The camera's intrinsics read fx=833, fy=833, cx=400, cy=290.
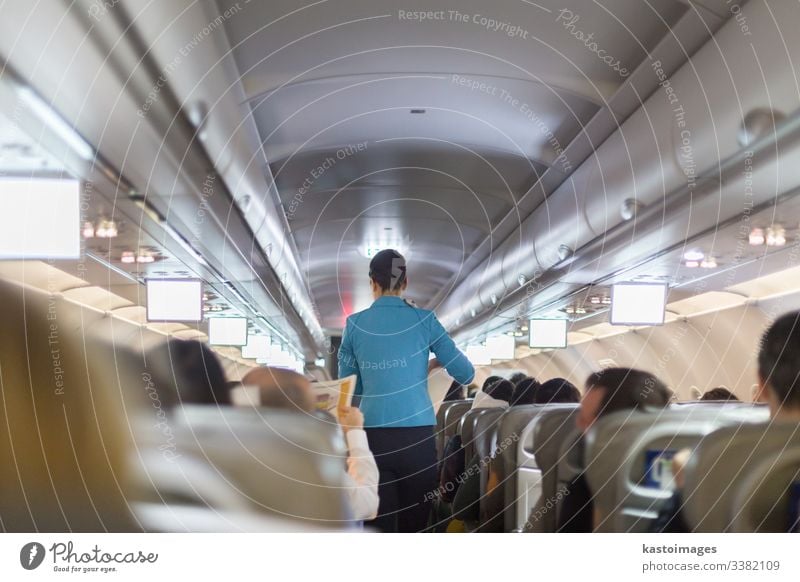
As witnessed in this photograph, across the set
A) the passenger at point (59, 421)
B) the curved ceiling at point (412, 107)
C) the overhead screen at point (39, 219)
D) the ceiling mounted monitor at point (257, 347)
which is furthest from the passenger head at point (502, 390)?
the overhead screen at point (39, 219)

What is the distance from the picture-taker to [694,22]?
1.84 m

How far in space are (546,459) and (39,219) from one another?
4.05 ft

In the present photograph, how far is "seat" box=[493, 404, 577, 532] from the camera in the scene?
193 cm

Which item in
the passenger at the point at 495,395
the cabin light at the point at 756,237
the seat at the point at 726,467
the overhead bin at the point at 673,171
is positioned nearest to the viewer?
the seat at the point at 726,467

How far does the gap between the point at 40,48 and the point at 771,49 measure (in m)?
1.48

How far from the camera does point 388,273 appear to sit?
5.99 ft

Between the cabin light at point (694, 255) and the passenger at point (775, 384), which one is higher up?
the cabin light at point (694, 255)

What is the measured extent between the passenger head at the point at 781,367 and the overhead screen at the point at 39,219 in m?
1.53

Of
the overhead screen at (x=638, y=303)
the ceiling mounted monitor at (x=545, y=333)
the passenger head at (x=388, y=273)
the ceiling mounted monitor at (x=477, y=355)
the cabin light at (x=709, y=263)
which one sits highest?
the cabin light at (x=709, y=263)

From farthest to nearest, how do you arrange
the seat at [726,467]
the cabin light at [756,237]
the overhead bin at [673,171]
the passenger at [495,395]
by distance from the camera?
the cabin light at [756,237] < the passenger at [495,395] < the overhead bin at [673,171] < the seat at [726,467]

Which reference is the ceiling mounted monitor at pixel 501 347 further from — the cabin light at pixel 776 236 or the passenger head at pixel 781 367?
the cabin light at pixel 776 236

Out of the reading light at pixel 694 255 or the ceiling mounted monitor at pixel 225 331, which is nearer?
the ceiling mounted monitor at pixel 225 331

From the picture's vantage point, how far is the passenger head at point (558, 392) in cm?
187
